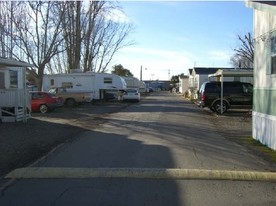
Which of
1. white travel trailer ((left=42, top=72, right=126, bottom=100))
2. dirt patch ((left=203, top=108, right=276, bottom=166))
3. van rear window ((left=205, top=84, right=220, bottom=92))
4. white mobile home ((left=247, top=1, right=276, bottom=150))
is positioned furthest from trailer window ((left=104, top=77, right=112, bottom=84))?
white mobile home ((left=247, top=1, right=276, bottom=150))

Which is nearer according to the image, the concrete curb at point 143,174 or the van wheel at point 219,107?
the concrete curb at point 143,174

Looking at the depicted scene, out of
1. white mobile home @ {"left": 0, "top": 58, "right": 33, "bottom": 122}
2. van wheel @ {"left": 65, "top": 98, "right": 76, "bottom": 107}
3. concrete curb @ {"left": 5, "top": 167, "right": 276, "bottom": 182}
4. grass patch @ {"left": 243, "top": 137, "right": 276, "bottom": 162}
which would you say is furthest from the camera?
van wheel @ {"left": 65, "top": 98, "right": 76, "bottom": 107}

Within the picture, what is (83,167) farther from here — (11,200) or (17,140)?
(17,140)

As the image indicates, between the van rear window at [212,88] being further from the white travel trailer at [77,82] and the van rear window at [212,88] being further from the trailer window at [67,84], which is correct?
Result: the trailer window at [67,84]

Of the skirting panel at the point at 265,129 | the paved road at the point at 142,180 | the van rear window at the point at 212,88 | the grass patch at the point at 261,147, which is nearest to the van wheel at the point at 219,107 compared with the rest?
the van rear window at the point at 212,88

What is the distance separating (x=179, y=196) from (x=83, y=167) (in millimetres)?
3074

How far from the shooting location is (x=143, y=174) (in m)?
9.05

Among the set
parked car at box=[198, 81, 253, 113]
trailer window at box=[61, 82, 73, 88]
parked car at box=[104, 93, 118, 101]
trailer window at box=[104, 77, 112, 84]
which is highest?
trailer window at box=[104, 77, 112, 84]

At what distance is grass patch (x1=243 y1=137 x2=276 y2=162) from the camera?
12.1 metres

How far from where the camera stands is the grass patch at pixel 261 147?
12055 millimetres

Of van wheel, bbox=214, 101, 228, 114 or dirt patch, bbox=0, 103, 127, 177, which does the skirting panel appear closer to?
dirt patch, bbox=0, 103, 127, 177

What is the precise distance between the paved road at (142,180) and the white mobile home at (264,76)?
101cm

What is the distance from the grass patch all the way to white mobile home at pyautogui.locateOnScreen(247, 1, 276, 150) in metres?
0.13

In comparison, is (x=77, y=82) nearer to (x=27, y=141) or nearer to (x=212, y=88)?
(x=212, y=88)
